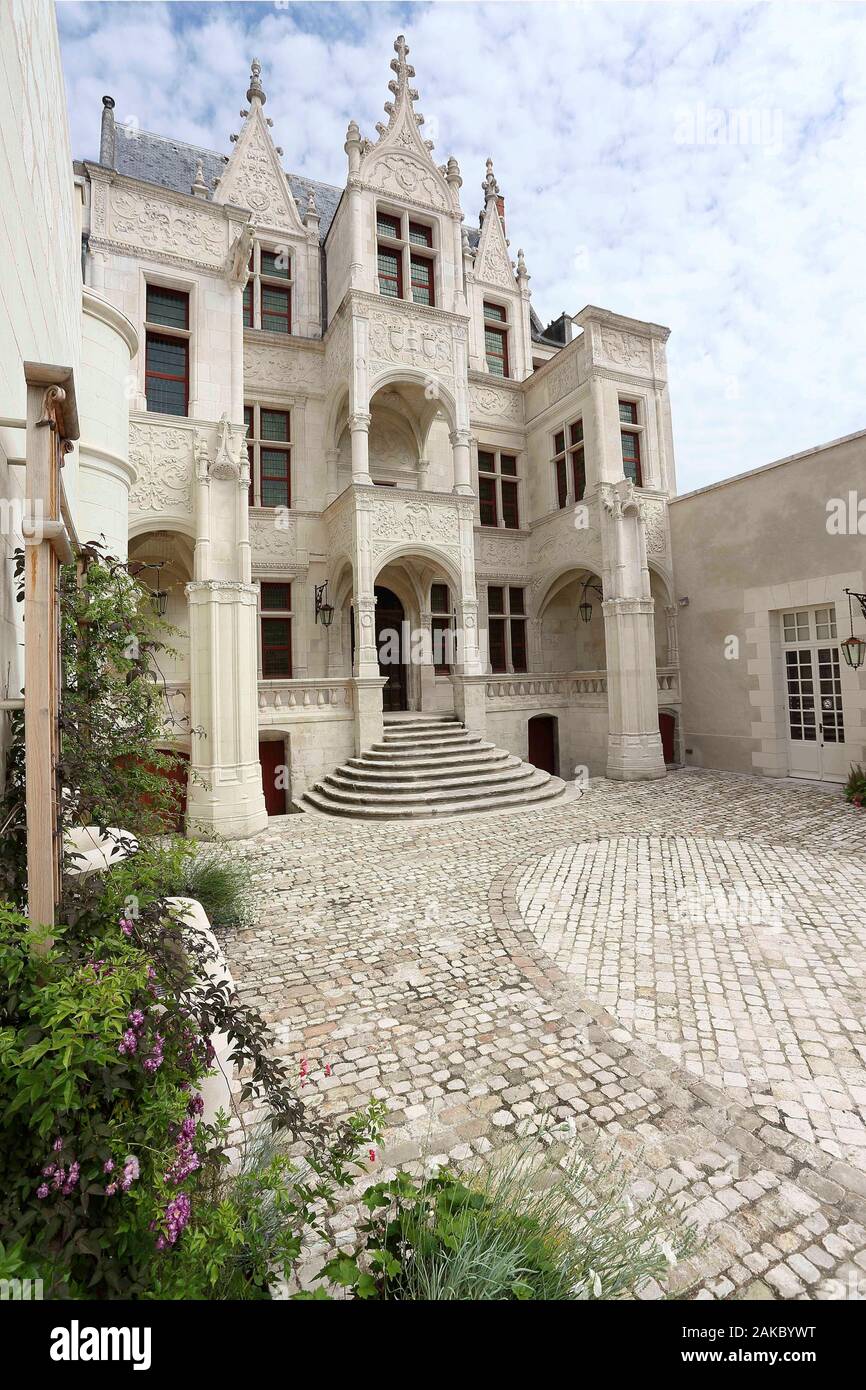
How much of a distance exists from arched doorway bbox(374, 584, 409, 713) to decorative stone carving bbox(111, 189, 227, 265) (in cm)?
796

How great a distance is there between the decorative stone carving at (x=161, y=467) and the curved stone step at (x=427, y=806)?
589 cm

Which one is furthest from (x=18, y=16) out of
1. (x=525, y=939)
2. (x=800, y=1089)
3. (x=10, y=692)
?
(x=800, y=1089)

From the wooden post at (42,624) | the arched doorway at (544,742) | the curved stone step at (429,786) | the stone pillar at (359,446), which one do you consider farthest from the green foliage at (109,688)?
the arched doorway at (544,742)

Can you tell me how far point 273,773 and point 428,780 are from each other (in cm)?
323

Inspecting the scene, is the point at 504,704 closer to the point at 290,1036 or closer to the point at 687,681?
the point at 687,681

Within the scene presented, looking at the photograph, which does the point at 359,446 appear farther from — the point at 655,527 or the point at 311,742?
the point at 655,527

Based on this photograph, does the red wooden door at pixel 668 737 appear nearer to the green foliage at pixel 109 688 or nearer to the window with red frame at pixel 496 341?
the window with red frame at pixel 496 341

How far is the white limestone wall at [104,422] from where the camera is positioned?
706 cm

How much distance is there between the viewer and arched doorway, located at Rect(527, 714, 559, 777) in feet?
50.8

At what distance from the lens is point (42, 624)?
7.30ft

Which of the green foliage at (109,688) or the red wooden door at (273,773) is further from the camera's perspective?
the red wooden door at (273,773)

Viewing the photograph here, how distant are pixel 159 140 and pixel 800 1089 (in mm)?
22519

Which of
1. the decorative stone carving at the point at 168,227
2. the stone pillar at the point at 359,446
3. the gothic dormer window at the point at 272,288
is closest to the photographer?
the decorative stone carving at the point at 168,227

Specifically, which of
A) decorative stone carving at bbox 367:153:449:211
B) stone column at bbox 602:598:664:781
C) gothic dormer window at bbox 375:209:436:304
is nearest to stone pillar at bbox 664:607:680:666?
stone column at bbox 602:598:664:781
